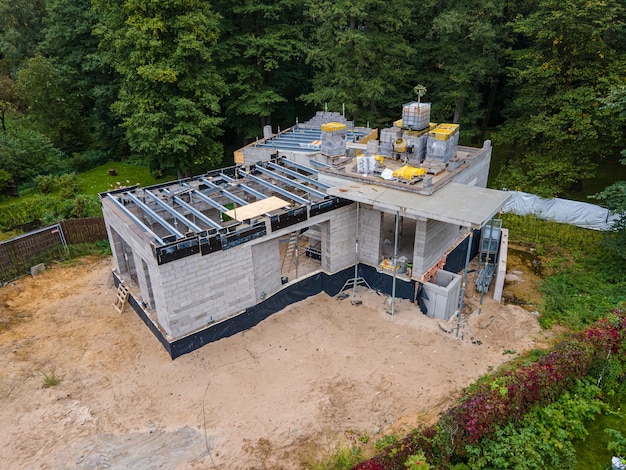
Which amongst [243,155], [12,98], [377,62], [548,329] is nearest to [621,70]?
[377,62]

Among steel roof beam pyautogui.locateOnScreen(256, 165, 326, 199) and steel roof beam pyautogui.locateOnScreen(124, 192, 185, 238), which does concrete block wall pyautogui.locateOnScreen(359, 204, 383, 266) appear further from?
steel roof beam pyautogui.locateOnScreen(124, 192, 185, 238)

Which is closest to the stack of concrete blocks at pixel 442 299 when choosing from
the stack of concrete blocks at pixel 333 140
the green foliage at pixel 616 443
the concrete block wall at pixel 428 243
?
the concrete block wall at pixel 428 243

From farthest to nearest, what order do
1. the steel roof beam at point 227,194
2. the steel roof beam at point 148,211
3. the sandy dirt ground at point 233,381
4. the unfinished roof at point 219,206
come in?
the steel roof beam at point 227,194, the steel roof beam at point 148,211, the unfinished roof at point 219,206, the sandy dirt ground at point 233,381

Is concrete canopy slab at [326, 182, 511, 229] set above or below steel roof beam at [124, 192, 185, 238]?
above

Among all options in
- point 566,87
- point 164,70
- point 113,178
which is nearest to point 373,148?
point 164,70

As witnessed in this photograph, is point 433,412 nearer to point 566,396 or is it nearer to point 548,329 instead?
point 566,396

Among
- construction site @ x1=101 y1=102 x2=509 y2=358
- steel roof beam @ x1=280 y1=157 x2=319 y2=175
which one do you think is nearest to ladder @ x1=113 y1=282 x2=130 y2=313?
construction site @ x1=101 y1=102 x2=509 y2=358

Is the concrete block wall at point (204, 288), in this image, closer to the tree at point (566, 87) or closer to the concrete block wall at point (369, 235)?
the concrete block wall at point (369, 235)
